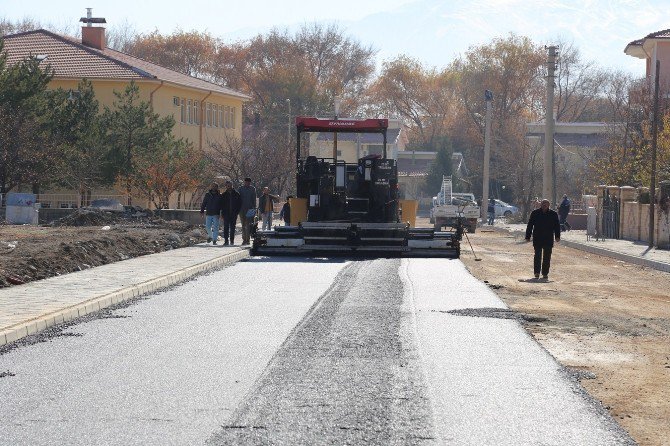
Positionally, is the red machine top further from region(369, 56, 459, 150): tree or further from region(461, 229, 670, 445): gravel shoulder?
region(369, 56, 459, 150): tree

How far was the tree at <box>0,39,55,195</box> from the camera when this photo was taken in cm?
4259

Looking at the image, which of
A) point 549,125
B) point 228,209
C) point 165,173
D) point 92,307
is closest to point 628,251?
point 228,209

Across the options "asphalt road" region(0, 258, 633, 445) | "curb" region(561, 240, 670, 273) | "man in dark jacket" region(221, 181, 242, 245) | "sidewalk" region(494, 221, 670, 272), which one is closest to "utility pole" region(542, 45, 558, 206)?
"sidewalk" region(494, 221, 670, 272)

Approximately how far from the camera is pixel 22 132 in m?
42.7

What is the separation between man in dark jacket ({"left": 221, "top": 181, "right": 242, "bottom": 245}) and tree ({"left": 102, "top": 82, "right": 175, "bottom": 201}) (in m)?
14.9

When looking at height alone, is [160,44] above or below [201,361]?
above

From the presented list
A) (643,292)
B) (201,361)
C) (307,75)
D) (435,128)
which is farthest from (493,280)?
(435,128)

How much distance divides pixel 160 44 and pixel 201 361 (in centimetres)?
9336

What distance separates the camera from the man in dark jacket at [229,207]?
32844mm

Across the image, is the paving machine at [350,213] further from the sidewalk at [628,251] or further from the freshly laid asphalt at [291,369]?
the freshly laid asphalt at [291,369]

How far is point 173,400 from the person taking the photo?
988 cm

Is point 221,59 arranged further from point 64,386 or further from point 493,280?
point 64,386

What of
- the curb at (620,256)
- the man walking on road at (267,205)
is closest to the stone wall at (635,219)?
the curb at (620,256)

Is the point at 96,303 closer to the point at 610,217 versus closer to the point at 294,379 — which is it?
the point at 294,379
